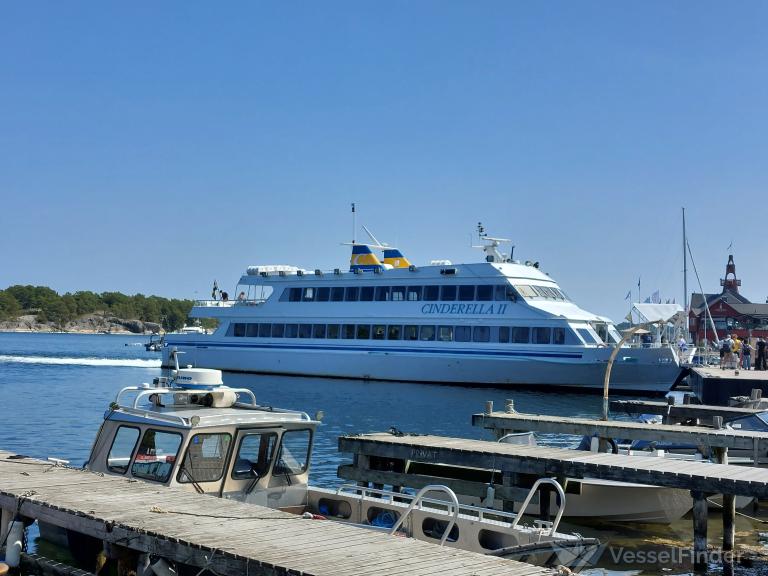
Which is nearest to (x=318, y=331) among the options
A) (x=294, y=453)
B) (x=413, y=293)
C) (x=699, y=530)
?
(x=413, y=293)

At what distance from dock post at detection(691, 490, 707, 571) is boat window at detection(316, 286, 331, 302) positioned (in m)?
38.4

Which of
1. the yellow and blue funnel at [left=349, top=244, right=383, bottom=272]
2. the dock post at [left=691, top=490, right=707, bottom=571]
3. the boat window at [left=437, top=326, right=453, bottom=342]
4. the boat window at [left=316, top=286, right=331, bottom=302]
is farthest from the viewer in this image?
the yellow and blue funnel at [left=349, top=244, right=383, bottom=272]

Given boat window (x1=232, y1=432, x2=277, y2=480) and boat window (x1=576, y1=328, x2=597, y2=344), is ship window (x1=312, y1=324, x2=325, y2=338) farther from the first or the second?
boat window (x1=232, y1=432, x2=277, y2=480)

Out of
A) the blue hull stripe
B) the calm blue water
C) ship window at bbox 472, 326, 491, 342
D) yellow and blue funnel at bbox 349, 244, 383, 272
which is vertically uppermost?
yellow and blue funnel at bbox 349, 244, 383, 272

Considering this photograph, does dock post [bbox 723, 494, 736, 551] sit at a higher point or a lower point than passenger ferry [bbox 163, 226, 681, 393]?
lower

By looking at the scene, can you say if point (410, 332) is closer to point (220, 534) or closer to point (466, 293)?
point (466, 293)

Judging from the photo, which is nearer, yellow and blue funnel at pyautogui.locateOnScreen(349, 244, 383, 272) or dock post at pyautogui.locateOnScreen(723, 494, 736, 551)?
dock post at pyautogui.locateOnScreen(723, 494, 736, 551)

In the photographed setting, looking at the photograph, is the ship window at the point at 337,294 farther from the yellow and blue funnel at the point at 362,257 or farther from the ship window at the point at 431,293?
the ship window at the point at 431,293

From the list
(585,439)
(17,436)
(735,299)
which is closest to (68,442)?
(17,436)

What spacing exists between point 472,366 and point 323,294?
10394mm

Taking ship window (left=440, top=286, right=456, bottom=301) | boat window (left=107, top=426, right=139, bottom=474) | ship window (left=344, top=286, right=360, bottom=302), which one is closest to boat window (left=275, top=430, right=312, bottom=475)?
boat window (left=107, top=426, right=139, bottom=474)

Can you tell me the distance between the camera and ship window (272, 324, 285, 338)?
51469 millimetres

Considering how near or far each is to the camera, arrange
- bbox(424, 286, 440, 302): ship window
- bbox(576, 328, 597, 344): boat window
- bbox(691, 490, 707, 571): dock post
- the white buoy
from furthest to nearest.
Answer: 1. bbox(424, 286, 440, 302): ship window
2. bbox(576, 328, 597, 344): boat window
3. bbox(691, 490, 707, 571): dock post
4. the white buoy

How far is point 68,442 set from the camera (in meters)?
25.0
